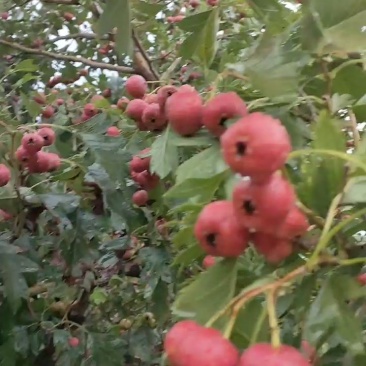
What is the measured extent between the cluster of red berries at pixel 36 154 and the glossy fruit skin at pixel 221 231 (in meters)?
0.65

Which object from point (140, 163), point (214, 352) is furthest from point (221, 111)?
point (140, 163)

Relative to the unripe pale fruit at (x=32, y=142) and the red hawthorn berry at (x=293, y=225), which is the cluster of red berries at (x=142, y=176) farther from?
the red hawthorn berry at (x=293, y=225)

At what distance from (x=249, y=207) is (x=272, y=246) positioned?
0.17ft

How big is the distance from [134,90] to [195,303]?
65cm

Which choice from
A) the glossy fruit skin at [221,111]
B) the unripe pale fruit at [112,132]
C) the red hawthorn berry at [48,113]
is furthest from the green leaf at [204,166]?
the red hawthorn berry at [48,113]

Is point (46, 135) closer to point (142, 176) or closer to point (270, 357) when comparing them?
point (142, 176)

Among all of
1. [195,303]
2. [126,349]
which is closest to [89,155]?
[126,349]

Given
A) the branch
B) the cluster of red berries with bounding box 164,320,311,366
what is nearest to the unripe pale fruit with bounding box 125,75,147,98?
the branch

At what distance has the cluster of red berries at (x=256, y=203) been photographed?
49cm

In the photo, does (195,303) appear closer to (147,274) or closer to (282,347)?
(282,347)

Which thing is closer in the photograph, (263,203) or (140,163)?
(263,203)

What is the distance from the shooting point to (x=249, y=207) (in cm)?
51

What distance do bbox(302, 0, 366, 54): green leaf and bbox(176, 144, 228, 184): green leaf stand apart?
5.4 inches

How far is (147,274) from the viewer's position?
149 cm
